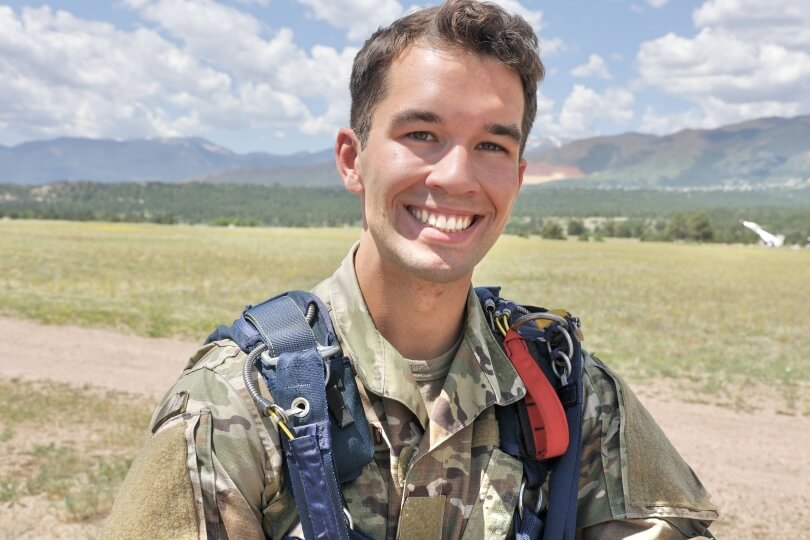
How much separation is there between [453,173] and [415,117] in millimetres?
188

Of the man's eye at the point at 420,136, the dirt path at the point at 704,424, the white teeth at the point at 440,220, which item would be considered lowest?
the dirt path at the point at 704,424

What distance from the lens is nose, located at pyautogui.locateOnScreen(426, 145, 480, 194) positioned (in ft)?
6.39

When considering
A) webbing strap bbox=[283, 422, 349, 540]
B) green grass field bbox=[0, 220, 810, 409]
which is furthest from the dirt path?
webbing strap bbox=[283, 422, 349, 540]

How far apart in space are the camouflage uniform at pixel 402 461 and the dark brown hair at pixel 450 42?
536 mm

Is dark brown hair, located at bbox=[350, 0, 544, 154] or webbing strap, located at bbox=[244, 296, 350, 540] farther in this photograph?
dark brown hair, located at bbox=[350, 0, 544, 154]

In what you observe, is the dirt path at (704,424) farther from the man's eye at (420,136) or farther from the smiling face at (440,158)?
the man's eye at (420,136)

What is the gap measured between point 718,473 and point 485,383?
677 cm

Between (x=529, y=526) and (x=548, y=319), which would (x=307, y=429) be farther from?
(x=548, y=319)

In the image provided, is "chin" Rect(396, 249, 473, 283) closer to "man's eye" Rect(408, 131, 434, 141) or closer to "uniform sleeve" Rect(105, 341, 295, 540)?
"man's eye" Rect(408, 131, 434, 141)

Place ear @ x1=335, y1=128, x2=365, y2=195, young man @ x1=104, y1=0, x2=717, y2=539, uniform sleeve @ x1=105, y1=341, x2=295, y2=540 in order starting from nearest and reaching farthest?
1. uniform sleeve @ x1=105, y1=341, x2=295, y2=540
2. young man @ x1=104, y1=0, x2=717, y2=539
3. ear @ x1=335, y1=128, x2=365, y2=195

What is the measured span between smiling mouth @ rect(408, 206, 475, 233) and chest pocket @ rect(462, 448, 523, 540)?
652 mm

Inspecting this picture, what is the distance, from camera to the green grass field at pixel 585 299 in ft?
46.4

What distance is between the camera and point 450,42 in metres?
→ 2.00

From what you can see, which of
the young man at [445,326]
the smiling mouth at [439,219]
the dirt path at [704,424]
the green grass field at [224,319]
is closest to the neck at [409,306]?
the young man at [445,326]
